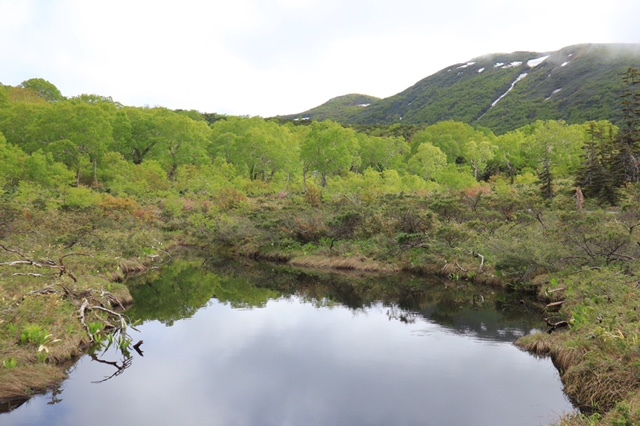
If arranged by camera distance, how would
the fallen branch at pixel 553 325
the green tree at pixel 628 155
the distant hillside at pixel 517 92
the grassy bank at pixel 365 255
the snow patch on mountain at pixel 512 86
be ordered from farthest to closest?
the snow patch on mountain at pixel 512 86
the distant hillside at pixel 517 92
the green tree at pixel 628 155
the fallen branch at pixel 553 325
the grassy bank at pixel 365 255

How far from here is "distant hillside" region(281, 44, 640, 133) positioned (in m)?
95.4

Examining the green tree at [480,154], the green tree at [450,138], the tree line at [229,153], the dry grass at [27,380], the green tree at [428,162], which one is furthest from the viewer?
the green tree at [450,138]

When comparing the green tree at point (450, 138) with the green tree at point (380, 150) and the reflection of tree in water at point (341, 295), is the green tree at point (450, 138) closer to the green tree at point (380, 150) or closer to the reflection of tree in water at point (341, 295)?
the green tree at point (380, 150)

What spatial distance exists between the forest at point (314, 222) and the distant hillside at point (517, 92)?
44.3 m

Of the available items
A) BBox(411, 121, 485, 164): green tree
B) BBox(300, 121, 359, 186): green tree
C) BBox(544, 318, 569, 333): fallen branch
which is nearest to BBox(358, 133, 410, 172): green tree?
BBox(411, 121, 485, 164): green tree

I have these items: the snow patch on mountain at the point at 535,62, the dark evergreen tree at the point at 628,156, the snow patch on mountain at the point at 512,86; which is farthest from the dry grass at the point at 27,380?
the snow patch on mountain at the point at 535,62

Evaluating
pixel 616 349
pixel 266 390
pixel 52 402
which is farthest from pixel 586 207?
pixel 52 402

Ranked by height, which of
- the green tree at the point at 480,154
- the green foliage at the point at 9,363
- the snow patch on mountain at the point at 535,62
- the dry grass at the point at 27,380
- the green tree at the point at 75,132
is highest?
the green tree at the point at 75,132

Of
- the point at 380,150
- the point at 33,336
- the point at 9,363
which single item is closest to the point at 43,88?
the point at 380,150

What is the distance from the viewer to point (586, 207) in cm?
2522

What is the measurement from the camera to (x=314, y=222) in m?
29.0

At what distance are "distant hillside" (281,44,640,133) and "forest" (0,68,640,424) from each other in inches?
1743

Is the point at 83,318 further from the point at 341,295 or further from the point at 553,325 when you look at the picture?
the point at 553,325

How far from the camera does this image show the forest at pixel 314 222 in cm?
1148
